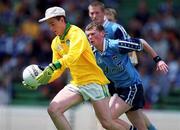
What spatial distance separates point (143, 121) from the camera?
1237cm

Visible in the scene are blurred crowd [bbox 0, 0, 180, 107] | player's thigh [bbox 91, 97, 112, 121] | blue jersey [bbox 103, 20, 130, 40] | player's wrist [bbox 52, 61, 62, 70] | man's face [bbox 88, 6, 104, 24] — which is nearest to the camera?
player's wrist [bbox 52, 61, 62, 70]

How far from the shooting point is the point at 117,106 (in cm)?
1198

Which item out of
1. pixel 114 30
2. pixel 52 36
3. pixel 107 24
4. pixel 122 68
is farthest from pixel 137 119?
pixel 52 36

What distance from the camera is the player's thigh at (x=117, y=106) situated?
468 inches

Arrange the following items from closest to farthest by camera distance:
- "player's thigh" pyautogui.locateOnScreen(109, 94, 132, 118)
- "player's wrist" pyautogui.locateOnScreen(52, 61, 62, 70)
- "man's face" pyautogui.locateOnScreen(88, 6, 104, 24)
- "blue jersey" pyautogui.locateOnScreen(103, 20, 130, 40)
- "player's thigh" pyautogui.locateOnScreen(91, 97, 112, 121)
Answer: "player's wrist" pyautogui.locateOnScreen(52, 61, 62, 70)
"player's thigh" pyautogui.locateOnScreen(91, 97, 112, 121)
"player's thigh" pyautogui.locateOnScreen(109, 94, 132, 118)
"blue jersey" pyautogui.locateOnScreen(103, 20, 130, 40)
"man's face" pyautogui.locateOnScreen(88, 6, 104, 24)

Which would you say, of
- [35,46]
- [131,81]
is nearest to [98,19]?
[131,81]

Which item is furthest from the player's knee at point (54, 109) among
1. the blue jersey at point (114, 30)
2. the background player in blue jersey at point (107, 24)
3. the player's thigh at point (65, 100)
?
the blue jersey at point (114, 30)

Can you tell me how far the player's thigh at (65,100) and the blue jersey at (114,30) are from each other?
115cm

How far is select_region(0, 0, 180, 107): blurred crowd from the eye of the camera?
58.9 feet

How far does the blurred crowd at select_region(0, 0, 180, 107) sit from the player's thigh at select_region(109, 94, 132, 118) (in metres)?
5.74

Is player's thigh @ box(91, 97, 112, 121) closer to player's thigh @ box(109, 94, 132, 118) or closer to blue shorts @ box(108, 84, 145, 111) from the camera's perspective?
player's thigh @ box(109, 94, 132, 118)

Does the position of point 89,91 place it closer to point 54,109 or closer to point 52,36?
point 54,109

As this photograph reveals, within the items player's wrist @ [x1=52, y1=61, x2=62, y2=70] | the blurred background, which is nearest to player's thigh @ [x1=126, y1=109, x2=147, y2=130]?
player's wrist @ [x1=52, y1=61, x2=62, y2=70]

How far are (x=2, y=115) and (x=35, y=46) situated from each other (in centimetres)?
288
